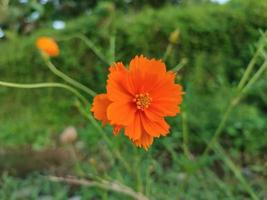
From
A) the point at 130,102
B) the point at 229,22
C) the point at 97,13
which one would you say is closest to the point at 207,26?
the point at 229,22

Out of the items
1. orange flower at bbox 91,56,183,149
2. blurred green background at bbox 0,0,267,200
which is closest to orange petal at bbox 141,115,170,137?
orange flower at bbox 91,56,183,149

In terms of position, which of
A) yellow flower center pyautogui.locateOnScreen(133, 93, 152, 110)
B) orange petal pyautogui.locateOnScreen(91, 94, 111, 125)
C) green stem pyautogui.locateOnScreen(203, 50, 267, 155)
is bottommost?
green stem pyautogui.locateOnScreen(203, 50, 267, 155)

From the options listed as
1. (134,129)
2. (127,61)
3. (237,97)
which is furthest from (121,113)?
(127,61)

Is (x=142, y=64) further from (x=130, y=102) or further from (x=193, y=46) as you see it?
(x=193, y=46)

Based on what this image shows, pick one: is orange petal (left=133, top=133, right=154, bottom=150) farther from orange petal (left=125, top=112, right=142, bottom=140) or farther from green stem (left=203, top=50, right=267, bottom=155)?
green stem (left=203, top=50, right=267, bottom=155)

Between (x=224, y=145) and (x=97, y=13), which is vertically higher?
(x=224, y=145)

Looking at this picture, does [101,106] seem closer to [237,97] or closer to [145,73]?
[145,73]

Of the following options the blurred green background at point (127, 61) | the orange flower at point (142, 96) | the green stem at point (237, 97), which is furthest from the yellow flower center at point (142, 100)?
the blurred green background at point (127, 61)
